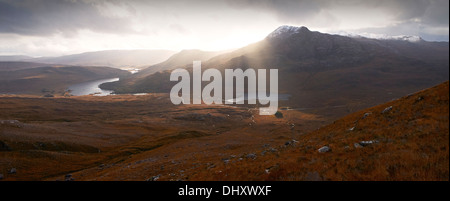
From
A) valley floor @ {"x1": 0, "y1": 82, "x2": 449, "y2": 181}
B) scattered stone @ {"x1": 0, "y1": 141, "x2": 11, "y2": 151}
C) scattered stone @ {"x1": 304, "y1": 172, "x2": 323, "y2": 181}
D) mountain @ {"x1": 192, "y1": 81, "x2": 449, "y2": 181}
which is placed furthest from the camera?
scattered stone @ {"x1": 0, "y1": 141, "x2": 11, "y2": 151}

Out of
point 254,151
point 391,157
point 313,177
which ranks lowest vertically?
point 254,151

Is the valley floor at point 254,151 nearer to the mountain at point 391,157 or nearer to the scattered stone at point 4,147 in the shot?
the mountain at point 391,157

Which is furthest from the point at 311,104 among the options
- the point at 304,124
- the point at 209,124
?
the point at 209,124

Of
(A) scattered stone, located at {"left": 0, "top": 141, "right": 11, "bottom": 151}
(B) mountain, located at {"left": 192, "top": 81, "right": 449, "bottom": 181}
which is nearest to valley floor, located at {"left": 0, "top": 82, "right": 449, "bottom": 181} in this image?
(B) mountain, located at {"left": 192, "top": 81, "right": 449, "bottom": 181}

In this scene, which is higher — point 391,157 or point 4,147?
point 391,157

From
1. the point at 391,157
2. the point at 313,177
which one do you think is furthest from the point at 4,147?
the point at 391,157

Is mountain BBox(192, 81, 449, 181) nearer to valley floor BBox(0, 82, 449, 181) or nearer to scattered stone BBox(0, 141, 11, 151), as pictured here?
valley floor BBox(0, 82, 449, 181)

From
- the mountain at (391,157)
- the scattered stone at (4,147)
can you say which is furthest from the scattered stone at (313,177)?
the scattered stone at (4,147)

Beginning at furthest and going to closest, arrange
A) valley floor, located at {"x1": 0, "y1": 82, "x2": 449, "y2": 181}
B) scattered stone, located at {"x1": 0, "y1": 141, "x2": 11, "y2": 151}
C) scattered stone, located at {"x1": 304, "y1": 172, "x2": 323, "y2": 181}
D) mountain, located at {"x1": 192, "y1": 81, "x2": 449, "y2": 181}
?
scattered stone, located at {"x1": 0, "y1": 141, "x2": 11, "y2": 151}
scattered stone, located at {"x1": 304, "y1": 172, "x2": 323, "y2": 181}
valley floor, located at {"x1": 0, "y1": 82, "x2": 449, "y2": 181}
mountain, located at {"x1": 192, "y1": 81, "x2": 449, "y2": 181}

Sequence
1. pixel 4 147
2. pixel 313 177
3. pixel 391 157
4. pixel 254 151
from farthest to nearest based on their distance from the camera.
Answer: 1. pixel 4 147
2. pixel 254 151
3. pixel 313 177
4. pixel 391 157

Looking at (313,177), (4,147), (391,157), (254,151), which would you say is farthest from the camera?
(4,147)

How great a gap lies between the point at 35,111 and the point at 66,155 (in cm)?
9390

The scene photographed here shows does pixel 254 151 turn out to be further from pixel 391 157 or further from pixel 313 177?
pixel 391 157

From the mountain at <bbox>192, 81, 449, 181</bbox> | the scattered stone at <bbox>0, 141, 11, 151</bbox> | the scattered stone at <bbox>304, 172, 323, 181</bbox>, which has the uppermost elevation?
the mountain at <bbox>192, 81, 449, 181</bbox>
